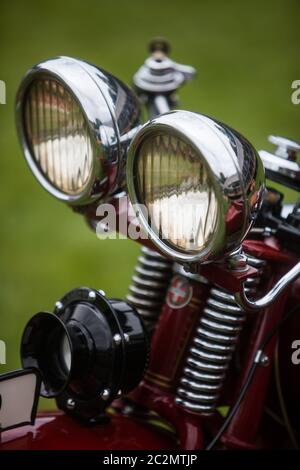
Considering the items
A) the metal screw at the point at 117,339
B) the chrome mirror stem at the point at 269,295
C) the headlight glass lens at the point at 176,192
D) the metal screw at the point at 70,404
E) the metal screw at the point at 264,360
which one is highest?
the headlight glass lens at the point at 176,192

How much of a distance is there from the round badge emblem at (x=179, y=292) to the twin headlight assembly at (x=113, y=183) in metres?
0.10

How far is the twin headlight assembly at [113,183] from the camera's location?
102 centimetres

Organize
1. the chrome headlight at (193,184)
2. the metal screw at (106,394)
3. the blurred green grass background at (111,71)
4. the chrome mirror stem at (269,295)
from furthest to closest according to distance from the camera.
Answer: the blurred green grass background at (111,71) → the metal screw at (106,394) → the chrome mirror stem at (269,295) → the chrome headlight at (193,184)

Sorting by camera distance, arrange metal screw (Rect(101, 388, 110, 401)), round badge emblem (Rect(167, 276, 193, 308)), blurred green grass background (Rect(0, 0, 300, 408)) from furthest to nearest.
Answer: blurred green grass background (Rect(0, 0, 300, 408)) < round badge emblem (Rect(167, 276, 193, 308)) < metal screw (Rect(101, 388, 110, 401))

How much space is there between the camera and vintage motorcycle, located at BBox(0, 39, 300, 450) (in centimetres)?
113

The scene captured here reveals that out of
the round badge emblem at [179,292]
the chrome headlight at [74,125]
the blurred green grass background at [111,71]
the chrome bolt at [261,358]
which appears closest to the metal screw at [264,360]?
the chrome bolt at [261,358]

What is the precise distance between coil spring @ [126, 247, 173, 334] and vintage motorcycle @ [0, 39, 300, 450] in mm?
99

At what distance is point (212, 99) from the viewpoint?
4449 mm

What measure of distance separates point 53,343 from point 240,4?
15.9ft

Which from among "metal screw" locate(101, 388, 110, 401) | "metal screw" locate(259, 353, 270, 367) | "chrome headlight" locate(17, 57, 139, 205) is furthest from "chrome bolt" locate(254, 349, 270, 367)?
"chrome headlight" locate(17, 57, 139, 205)

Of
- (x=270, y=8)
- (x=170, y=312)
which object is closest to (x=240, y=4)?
(x=270, y=8)

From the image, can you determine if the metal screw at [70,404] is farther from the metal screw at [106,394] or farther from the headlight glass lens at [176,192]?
the headlight glass lens at [176,192]

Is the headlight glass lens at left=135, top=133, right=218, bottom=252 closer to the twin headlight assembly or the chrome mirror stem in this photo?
the twin headlight assembly

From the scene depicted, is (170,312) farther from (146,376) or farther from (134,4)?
(134,4)
